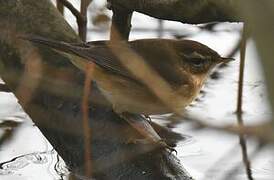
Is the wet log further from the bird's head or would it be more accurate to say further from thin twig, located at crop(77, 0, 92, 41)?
the bird's head

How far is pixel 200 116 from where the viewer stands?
4.80 meters

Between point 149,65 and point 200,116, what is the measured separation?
77 cm

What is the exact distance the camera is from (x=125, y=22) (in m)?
4.64

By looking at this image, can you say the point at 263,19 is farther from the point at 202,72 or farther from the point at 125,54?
the point at 202,72

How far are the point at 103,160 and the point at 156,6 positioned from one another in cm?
94

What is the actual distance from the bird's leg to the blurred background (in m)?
0.20

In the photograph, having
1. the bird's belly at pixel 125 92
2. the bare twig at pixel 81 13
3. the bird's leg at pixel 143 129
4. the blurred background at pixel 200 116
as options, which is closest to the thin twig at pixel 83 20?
the bare twig at pixel 81 13

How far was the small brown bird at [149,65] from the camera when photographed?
4.03m

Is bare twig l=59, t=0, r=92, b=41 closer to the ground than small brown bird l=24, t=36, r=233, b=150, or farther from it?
farther from it

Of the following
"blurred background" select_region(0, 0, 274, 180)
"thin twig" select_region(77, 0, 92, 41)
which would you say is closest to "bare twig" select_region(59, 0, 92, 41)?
"thin twig" select_region(77, 0, 92, 41)

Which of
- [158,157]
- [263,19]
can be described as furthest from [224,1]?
[263,19]

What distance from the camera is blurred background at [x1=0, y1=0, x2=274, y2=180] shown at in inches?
198

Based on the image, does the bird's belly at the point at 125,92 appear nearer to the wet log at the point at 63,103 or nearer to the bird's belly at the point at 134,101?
the bird's belly at the point at 134,101

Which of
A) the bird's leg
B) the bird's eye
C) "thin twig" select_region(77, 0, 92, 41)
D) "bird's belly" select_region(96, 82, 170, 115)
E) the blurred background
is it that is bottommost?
the blurred background
